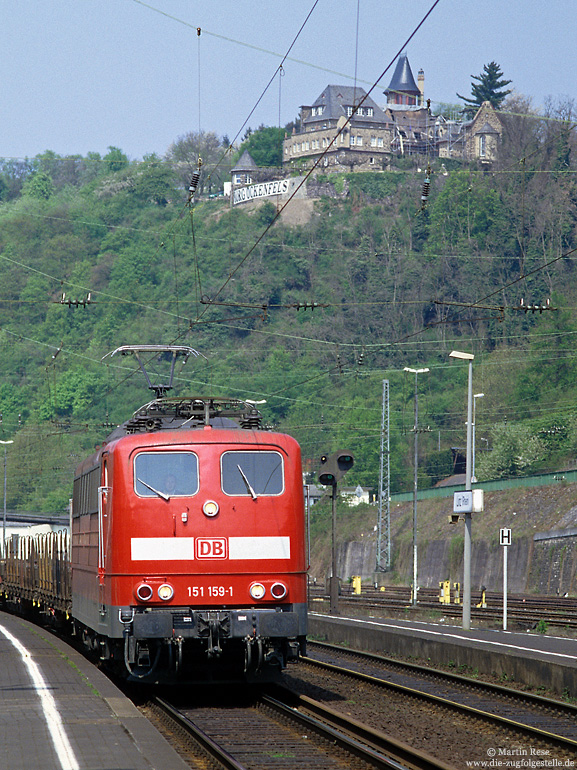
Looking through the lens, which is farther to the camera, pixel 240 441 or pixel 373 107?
pixel 373 107

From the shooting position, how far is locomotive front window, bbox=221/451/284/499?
15.2 m

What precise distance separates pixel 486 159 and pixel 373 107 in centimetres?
2975

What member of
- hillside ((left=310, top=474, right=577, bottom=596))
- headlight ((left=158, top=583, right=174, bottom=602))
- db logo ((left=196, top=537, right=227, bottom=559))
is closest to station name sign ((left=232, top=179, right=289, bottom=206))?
hillside ((left=310, top=474, right=577, bottom=596))

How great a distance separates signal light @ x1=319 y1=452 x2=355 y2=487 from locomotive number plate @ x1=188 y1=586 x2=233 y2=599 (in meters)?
9.23

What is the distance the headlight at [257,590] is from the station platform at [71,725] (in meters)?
1.93

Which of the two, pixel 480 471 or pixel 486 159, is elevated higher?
pixel 486 159

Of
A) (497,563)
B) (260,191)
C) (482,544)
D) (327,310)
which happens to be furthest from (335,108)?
(497,563)

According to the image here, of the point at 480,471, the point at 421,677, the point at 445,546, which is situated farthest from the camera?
the point at 480,471

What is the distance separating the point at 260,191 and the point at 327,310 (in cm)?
4021

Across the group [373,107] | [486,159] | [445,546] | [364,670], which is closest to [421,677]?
[364,670]

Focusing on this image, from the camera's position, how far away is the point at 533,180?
145 m

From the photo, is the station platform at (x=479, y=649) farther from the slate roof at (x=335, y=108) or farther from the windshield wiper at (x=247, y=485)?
the slate roof at (x=335, y=108)

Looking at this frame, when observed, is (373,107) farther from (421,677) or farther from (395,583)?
(421,677)

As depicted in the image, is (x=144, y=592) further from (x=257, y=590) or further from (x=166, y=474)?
(x=166, y=474)
